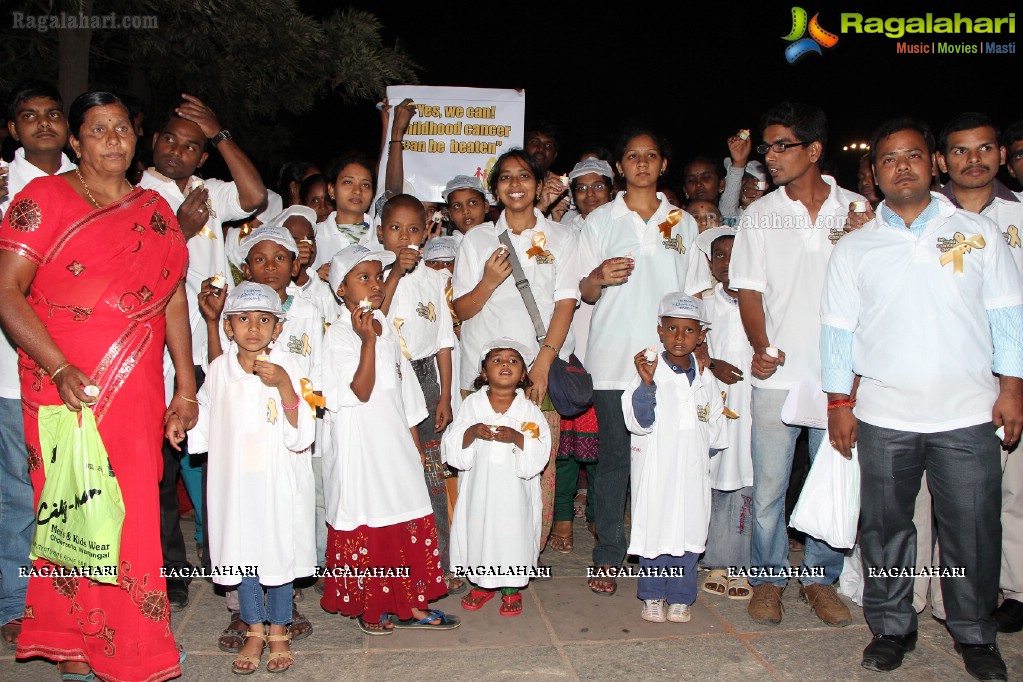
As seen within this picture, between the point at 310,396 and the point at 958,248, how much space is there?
9.91ft

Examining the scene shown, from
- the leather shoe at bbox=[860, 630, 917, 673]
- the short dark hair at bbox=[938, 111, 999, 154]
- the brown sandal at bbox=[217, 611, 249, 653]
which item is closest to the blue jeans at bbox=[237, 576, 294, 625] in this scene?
the brown sandal at bbox=[217, 611, 249, 653]

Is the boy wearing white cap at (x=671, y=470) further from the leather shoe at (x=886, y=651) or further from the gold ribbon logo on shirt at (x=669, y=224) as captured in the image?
the leather shoe at (x=886, y=651)

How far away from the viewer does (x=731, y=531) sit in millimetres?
5039

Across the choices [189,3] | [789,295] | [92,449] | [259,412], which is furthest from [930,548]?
[189,3]

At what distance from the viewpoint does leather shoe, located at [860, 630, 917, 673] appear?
395 cm

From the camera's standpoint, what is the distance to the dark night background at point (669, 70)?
13.6 metres

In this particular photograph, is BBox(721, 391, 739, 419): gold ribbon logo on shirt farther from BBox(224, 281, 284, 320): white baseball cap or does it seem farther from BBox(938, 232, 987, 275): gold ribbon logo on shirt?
BBox(224, 281, 284, 320): white baseball cap

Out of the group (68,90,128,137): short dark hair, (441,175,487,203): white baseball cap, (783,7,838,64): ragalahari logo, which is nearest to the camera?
(68,90,128,137): short dark hair

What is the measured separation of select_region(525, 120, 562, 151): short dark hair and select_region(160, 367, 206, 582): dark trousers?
12.4 ft

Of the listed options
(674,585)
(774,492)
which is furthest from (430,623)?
(774,492)

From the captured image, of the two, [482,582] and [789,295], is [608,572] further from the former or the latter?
[789,295]

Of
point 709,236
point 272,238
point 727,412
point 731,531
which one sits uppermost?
point 709,236

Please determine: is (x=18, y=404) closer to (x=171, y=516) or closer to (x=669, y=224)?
(x=171, y=516)

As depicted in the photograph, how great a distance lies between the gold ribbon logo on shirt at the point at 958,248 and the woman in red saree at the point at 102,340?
135 inches
